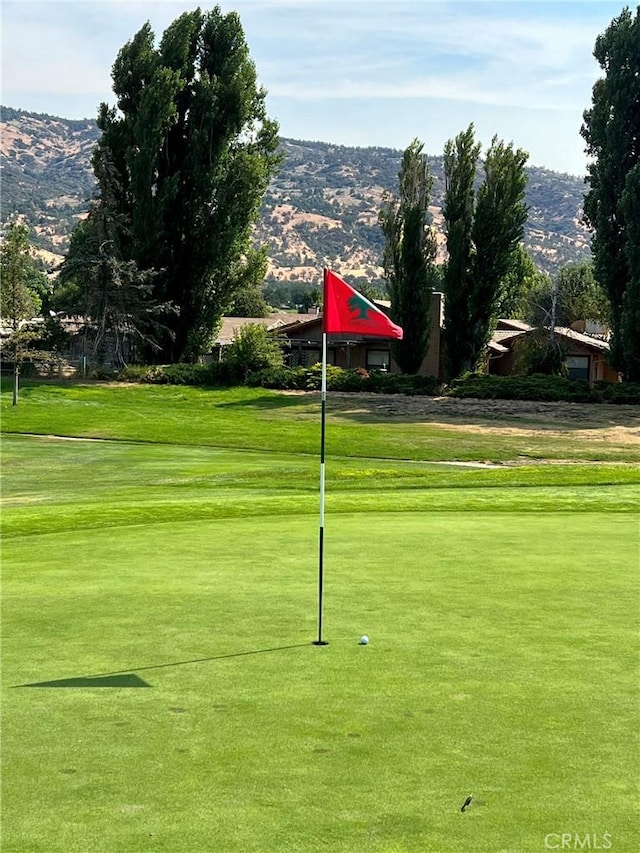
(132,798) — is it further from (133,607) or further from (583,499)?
(583,499)

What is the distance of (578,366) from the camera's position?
73500mm

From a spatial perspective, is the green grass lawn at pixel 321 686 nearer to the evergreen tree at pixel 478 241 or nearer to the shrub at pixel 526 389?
the shrub at pixel 526 389

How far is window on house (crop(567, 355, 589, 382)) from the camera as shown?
73.2m

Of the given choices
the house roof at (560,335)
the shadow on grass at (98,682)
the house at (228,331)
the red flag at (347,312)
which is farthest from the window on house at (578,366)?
the shadow on grass at (98,682)

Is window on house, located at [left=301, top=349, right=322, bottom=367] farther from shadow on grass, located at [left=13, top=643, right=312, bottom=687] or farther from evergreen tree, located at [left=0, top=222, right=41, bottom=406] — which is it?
shadow on grass, located at [left=13, top=643, right=312, bottom=687]

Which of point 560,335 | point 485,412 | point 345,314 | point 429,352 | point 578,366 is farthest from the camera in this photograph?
point 578,366

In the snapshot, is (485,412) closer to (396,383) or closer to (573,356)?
(396,383)

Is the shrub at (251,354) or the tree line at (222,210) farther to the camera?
the shrub at (251,354)

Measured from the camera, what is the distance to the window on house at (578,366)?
73.2 m

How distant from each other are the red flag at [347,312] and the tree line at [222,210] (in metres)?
49.5

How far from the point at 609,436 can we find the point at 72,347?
34901 mm

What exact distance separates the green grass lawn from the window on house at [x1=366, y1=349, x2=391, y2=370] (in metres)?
56.5

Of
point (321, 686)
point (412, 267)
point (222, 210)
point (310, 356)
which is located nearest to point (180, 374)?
point (222, 210)

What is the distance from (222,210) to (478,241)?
14.5m
